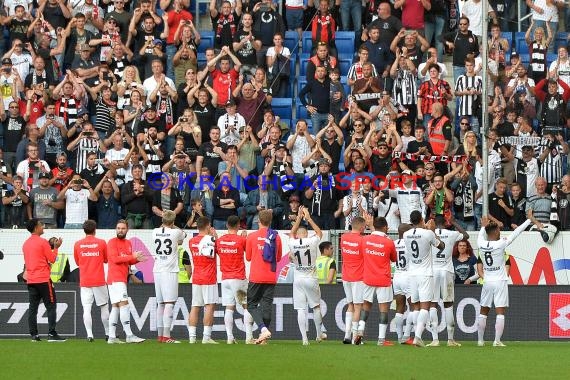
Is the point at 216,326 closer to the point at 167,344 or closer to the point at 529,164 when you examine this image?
the point at 167,344

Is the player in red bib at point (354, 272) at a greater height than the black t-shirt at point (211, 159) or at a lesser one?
lesser

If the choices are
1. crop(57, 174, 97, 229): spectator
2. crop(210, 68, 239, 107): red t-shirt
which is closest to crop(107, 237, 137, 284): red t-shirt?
crop(57, 174, 97, 229): spectator

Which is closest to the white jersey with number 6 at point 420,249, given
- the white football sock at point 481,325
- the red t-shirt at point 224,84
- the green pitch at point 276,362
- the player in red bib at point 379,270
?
the player in red bib at point 379,270

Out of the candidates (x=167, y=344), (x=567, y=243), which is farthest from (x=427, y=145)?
(x=167, y=344)

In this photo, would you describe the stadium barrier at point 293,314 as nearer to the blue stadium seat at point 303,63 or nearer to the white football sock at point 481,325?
the white football sock at point 481,325

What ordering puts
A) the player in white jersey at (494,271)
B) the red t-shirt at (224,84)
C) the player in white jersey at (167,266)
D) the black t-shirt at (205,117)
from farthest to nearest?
the red t-shirt at (224,84)
the black t-shirt at (205,117)
the player in white jersey at (167,266)
the player in white jersey at (494,271)

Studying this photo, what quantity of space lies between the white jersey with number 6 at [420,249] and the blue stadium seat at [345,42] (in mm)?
9522

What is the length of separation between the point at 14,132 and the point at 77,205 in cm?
296

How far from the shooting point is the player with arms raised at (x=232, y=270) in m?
23.1

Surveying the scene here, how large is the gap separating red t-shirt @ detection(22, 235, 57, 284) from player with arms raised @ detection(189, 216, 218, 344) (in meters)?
2.42

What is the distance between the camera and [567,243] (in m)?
26.7

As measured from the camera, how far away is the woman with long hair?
1025 inches

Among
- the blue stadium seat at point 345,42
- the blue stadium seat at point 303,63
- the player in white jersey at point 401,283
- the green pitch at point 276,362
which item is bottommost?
the green pitch at point 276,362

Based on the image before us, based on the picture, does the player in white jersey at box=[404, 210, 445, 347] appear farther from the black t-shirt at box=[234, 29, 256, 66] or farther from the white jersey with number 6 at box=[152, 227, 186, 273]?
the black t-shirt at box=[234, 29, 256, 66]
